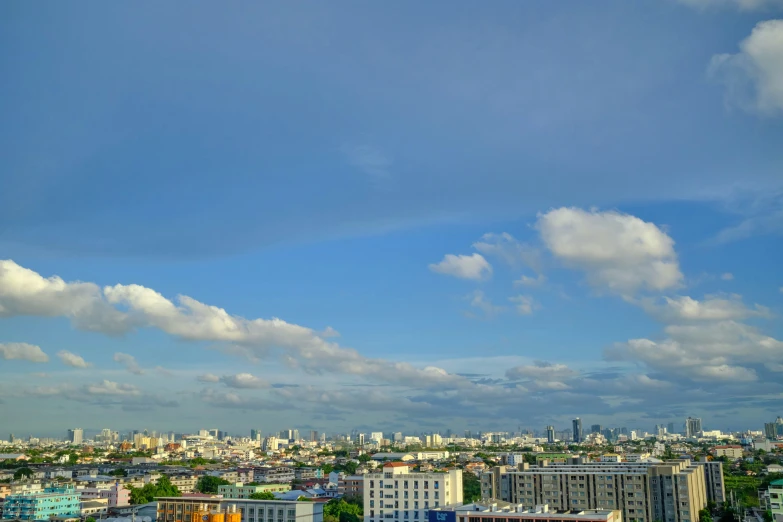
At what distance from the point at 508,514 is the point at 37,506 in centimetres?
3429

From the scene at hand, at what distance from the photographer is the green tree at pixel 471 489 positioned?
182 feet

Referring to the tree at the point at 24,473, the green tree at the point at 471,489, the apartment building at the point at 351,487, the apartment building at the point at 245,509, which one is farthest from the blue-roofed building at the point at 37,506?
the green tree at the point at 471,489

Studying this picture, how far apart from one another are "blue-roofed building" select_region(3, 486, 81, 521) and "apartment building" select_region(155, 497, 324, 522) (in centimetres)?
1373

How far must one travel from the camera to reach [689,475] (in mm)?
42719

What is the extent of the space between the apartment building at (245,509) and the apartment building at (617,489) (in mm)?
13975

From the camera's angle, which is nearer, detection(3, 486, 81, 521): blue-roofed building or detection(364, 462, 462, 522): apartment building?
detection(364, 462, 462, 522): apartment building

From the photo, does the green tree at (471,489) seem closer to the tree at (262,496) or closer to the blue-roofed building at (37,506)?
the tree at (262,496)

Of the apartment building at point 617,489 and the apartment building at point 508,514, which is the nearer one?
the apartment building at point 508,514

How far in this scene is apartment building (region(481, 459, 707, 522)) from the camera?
42.4 metres

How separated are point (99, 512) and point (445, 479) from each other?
95.8 ft

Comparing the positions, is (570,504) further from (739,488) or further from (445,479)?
(739,488)

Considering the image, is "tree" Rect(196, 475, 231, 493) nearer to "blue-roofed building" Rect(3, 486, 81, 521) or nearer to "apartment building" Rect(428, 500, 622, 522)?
"blue-roofed building" Rect(3, 486, 81, 521)

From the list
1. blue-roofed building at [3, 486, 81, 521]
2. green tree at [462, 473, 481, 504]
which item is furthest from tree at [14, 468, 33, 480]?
green tree at [462, 473, 481, 504]

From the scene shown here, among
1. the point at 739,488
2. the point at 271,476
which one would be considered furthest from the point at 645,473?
the point at 271,476
